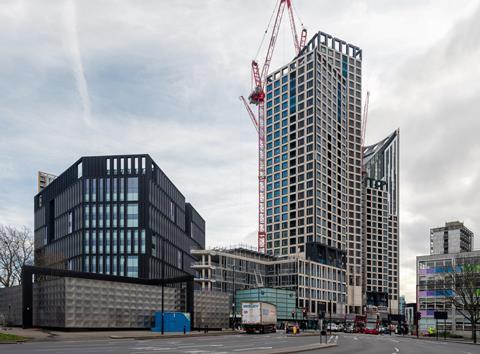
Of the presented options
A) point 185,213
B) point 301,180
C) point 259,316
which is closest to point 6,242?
point 259,316

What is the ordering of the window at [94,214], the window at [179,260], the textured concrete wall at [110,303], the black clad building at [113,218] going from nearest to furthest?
the textured concrete wall at [110,303], the black clad building at [113,218], the window at [94,214], the window at [179,260]

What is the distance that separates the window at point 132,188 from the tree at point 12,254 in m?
31.4

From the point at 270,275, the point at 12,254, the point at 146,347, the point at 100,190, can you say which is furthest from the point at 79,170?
the point at 146,347

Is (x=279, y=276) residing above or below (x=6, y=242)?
below

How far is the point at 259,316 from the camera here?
7031 centimetres

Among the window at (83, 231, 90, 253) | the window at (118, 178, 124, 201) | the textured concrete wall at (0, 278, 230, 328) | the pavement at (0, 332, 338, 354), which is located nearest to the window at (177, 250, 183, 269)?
the window at (83, 231, 90, 253)

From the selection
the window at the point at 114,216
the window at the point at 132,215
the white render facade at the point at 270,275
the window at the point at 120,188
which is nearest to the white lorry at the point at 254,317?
the window at the point at 132,215

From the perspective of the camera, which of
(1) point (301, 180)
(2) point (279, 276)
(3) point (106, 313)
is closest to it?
(3) point (106, 313)

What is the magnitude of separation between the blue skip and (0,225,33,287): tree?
3716cm

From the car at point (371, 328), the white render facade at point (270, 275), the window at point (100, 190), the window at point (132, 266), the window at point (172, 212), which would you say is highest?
the window at point (100, 190)

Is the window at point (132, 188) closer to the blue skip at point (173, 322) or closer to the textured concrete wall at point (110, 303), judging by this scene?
the textured concrete wall at point (110, 303)

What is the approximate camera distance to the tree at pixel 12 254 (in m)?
94.3

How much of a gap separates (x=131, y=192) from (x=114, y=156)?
31.0 feet

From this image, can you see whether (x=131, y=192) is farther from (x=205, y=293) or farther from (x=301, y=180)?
(x=301, y=180)
